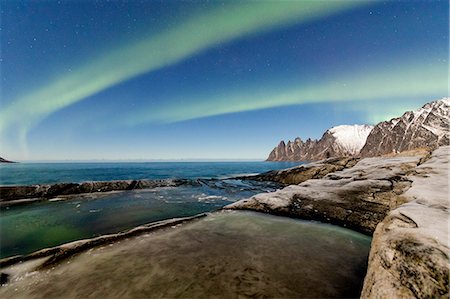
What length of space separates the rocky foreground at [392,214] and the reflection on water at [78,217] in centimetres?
832

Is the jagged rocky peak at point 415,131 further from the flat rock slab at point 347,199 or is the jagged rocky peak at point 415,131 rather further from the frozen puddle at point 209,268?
the frozen puddle at point 209,268

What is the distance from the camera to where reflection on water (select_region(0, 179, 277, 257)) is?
42.6 feet

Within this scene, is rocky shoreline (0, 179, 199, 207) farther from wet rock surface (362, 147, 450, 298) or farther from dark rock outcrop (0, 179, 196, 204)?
wet rock surface (362, 147, 450, 298)

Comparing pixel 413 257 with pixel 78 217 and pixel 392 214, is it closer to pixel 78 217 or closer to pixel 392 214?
pixel 392 214

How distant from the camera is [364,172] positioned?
20547mm

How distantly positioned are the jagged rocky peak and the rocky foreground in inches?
5184

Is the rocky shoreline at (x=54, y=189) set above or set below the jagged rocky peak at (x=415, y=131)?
below

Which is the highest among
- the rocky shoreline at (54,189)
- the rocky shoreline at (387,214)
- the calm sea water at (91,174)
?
the rocky shoreline at (387,214)

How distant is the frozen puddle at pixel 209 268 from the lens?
638 centimetres

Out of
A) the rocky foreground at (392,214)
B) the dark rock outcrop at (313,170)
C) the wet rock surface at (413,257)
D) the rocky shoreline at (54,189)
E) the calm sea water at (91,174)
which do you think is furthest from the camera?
Answer: the calm sea water at (91,174)

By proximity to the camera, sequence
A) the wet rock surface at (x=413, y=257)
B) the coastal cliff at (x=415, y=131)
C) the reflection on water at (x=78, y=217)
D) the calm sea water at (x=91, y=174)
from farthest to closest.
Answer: the coastal cliff at (x=415, y=131), the calm sea water at (x=91, y=174), the reflection on water at (x=78, y=217), the wet rock surface at (x=413, y=257)

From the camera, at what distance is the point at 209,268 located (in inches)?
302

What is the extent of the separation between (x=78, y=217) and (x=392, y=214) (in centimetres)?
2261

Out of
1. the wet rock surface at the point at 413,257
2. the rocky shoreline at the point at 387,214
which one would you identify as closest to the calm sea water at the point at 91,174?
the rocky shoreline at the point at 387,214
